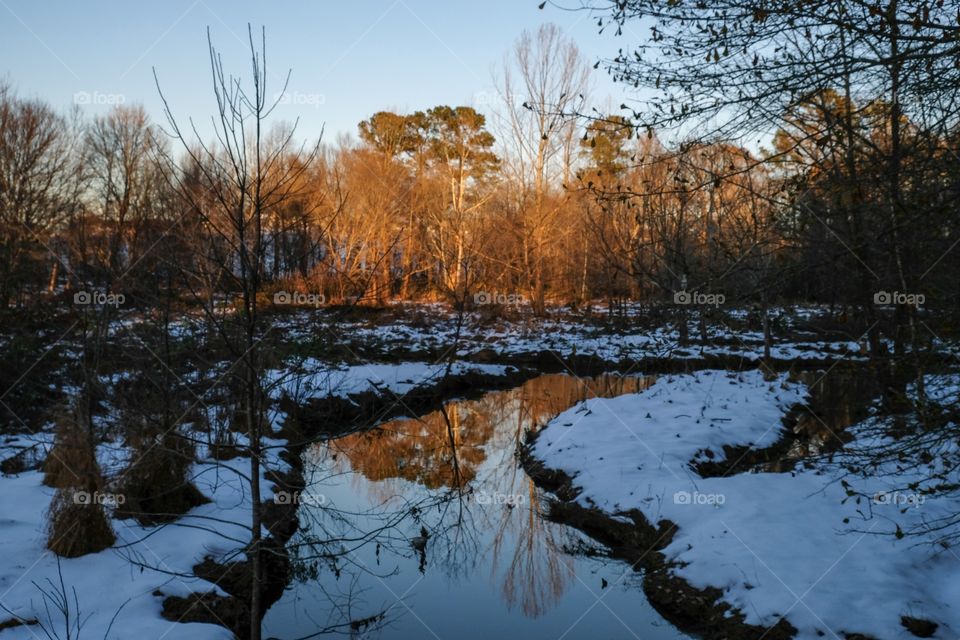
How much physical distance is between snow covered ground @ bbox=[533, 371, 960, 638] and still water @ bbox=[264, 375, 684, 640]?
0.71 metres

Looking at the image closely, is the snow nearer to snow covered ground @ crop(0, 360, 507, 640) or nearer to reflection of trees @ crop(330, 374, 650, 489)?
reflection of trees @ crop(330, 374, 650, 489)

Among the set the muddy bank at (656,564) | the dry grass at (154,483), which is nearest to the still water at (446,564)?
the muddy bank at (656,564)

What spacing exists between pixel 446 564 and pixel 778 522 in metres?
3.24

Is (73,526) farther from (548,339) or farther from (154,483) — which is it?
(548,339)

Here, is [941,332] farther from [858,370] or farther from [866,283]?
[866,283]

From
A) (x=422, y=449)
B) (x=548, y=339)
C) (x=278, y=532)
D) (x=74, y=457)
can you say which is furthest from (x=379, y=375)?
(x=74, y=457)

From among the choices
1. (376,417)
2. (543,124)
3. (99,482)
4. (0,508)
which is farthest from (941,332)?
(543,124)

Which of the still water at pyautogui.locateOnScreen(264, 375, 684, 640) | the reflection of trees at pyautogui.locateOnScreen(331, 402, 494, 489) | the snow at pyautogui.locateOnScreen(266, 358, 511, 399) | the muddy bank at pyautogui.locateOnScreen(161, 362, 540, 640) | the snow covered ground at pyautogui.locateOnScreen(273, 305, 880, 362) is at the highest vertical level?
the snow covered ground at pyautogui.locateOnScreen(273, 305, 880, 362)

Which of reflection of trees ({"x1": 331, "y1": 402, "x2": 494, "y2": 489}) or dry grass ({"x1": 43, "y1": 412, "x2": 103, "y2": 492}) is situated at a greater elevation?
dry grass ({"x1": 43, "y1": 412, "x2": 103, "y2": 492})

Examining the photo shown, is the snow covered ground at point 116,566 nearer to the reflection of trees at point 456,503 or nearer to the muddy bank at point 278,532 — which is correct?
the muddy bank at point 278,532

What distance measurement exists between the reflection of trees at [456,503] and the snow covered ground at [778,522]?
0.89 m

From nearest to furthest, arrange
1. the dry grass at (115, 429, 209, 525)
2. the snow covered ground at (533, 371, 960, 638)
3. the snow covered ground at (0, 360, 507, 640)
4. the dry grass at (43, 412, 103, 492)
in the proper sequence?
the snow covered ground at (0, 360, 507, 640) → the snow covered ground at (533, 371, 960, 638) → the dry grass at (43, 412, 103, 492) → the dry grass at (115, 429, 209, 525)

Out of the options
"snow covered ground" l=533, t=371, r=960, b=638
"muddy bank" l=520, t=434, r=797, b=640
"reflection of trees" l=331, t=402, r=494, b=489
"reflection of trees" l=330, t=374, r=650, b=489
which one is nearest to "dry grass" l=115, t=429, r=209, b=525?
"reflection of trees" l=330, t=374, r=650, b=489

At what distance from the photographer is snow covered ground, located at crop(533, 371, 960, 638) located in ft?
16.2
